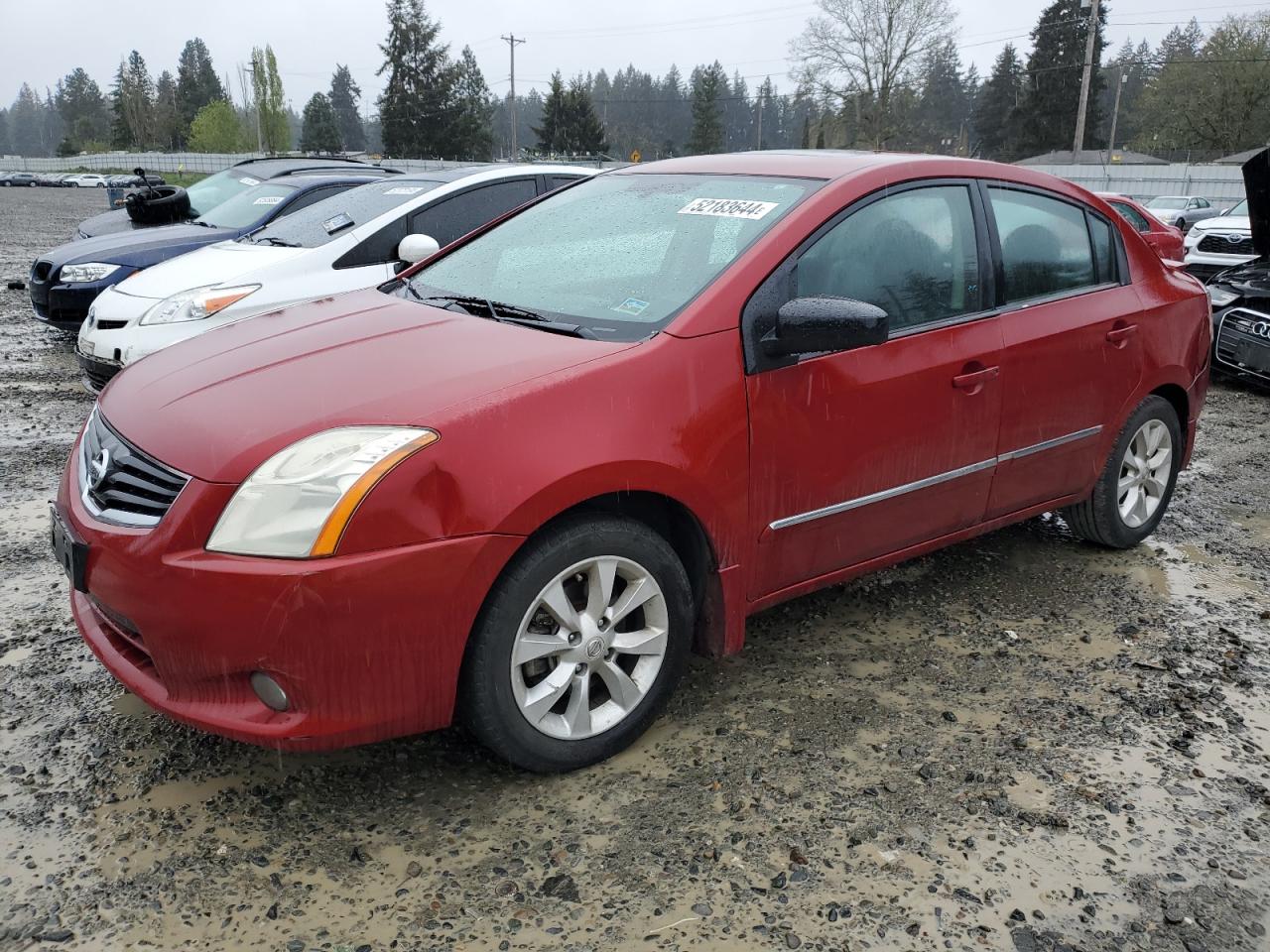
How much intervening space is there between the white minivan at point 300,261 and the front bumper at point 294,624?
3594mm

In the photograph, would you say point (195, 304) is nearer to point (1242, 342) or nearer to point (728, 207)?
point (728, 207)

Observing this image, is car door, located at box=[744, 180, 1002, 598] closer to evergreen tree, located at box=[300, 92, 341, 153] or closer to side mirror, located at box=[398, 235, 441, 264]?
side mirror, located at box=[398, 235, 441, 264]

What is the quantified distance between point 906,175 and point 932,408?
0.79m

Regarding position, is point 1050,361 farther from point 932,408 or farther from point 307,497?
point 307,497

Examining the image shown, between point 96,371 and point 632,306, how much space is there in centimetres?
473

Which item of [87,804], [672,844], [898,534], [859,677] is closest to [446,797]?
[672,844]

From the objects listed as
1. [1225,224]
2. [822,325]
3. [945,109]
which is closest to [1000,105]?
[945,109]

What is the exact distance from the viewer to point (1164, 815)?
8.94ft

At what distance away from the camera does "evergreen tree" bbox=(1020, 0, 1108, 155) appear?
6944 centimetres

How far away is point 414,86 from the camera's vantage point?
75.1 meters

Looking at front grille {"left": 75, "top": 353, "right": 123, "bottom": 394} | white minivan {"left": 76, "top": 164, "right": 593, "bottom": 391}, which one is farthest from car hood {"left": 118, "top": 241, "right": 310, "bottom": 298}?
front grille {"left": 75, "top": 353, "right": 123, "bottom": 394}

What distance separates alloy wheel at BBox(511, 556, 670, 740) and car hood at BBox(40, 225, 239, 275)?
22.5ft

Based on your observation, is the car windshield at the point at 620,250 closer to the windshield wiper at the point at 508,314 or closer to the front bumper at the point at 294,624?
the windshield wiper at the point at 508,314

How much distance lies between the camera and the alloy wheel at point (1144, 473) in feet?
14.5
